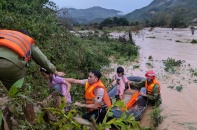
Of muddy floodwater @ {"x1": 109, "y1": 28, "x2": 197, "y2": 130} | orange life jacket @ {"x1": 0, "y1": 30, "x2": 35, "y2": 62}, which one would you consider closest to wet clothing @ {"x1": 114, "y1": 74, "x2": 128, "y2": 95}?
muddy floodwater @ {"x1": 109, "y1": 28, "x2": 197, "y2": 130}

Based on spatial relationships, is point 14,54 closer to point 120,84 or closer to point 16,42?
point 16,42

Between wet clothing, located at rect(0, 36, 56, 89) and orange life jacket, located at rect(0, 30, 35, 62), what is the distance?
0.06 metres

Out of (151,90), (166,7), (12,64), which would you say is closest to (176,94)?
(151,90)

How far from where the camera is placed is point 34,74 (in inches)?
244

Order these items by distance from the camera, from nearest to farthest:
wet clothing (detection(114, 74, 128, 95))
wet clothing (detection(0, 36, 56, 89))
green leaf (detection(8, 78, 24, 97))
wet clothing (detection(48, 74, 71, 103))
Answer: green leaf (detection(8, 78, 24, 97))
wet clothing (detection(0, 36, 56, 89))
wet clothing (detection(48, 74, 71, 103))
wet clothing (detection(114, 74, 128, 95))

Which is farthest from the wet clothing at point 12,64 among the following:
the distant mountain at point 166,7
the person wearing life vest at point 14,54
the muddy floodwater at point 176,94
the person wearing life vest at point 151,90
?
the distant mountain at point 166,7

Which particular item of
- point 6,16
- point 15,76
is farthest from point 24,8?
point 15,76

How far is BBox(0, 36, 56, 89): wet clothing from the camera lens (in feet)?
8.62

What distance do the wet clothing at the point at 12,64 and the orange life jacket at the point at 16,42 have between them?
0.21 ft

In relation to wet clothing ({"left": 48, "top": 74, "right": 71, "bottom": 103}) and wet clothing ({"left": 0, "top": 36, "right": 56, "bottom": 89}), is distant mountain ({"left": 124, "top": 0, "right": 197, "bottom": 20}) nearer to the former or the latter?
wet clothing ({"left": 48, "top": 74, "right": 71, "bottom": 103})

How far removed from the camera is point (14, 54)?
8.63 ft

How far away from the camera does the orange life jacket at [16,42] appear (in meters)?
2.49

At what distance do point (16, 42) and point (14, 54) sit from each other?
0.45 feet

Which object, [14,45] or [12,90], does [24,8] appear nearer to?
[14,45]
